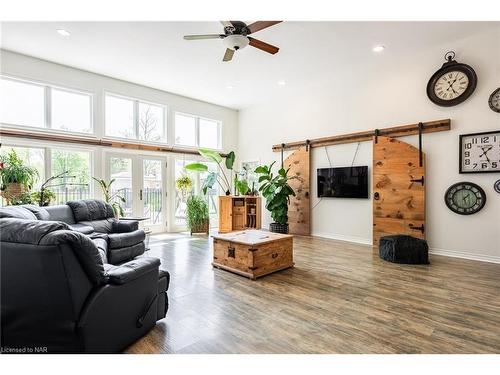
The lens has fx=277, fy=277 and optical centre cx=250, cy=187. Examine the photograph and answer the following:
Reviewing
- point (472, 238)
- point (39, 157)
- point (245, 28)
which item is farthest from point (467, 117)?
point (39, 157)

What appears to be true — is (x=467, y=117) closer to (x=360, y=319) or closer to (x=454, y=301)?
(x=454, y=301)

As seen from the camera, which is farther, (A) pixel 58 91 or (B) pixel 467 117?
(A) pixel 58 91

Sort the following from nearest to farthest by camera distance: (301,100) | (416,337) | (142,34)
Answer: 1. (416,337)
2. (142,34)
3. (301,100)

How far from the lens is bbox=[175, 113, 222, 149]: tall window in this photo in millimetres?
7539

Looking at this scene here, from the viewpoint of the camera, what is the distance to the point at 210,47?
4766 millimetres

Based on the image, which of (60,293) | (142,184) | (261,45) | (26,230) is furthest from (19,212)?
(261,45)

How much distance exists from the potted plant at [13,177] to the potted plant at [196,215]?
10.9 ft

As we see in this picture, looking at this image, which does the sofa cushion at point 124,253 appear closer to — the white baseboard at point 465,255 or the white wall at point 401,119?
the white wall at point 401,119

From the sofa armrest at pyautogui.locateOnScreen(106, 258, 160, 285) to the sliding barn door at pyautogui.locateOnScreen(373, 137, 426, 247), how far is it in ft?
15.3

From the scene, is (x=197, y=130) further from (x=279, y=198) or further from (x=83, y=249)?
(x=83, y=249)

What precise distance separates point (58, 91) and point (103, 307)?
5.47 metres

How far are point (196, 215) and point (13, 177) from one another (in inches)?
145
